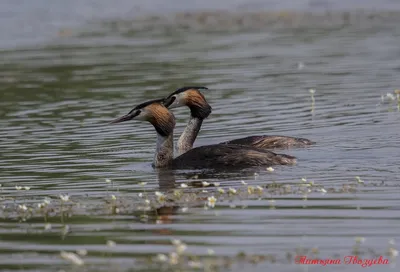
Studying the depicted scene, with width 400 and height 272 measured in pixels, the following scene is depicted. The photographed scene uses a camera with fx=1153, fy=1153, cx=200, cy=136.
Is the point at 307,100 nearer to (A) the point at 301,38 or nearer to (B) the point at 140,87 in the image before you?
(B) the point at 140,87

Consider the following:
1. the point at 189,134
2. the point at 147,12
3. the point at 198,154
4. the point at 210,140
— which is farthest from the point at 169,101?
the point at 147,12

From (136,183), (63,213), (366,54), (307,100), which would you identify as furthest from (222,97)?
(63,213)

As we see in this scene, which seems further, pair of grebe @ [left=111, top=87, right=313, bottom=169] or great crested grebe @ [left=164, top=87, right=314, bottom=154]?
great crested grebe @ [left=164, top=87, right=314, bottom=154]

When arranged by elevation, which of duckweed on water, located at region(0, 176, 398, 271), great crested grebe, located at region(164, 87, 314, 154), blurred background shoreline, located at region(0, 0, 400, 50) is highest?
blurred background shoreline, located at region(0, 0, 400, 50)

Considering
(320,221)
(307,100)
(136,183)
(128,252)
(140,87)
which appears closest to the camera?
(128,252)

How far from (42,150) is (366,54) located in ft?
39.4

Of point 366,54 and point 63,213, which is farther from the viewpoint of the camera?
point 366,54

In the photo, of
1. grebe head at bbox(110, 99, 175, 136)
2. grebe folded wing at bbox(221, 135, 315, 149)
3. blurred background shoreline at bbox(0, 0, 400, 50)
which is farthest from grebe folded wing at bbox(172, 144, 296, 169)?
blurred background shoreline at bbox(0, 0, 400, 50)

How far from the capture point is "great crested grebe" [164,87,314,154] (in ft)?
51.5

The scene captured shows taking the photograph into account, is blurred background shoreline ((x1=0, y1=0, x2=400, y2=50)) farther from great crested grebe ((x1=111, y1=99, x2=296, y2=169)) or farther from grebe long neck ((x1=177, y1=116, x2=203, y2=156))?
great crested grebe ((x1=111, y1=99, x2=296, y2=169))

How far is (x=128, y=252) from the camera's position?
926cm

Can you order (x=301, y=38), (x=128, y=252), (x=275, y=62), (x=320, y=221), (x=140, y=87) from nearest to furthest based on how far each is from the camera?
(x=128, y=252) < (x=320, y=221) < (x=140, y=87) < (x=275, y=62) < (x=301, y=38)

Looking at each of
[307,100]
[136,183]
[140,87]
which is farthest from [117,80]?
[136,183]

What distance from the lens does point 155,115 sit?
14930 mm
